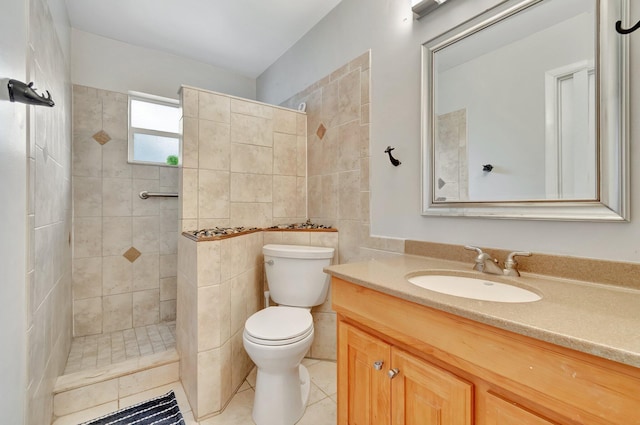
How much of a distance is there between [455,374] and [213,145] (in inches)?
72.2

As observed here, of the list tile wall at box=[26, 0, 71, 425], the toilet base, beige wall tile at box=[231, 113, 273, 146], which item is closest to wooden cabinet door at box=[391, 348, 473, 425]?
the toilet base

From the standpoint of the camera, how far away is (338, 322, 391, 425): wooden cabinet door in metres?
0.95

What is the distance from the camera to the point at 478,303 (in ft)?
2.37

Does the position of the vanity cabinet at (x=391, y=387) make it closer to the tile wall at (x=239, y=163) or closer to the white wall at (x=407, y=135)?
the white wall at (x=407, y=135)

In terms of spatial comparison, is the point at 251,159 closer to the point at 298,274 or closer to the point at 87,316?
the point at 298,274

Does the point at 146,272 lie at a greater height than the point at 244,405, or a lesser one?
greater

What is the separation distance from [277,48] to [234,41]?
371 mm

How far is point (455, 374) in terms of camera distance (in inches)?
29.7

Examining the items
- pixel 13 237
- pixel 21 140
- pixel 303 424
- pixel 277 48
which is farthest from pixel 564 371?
pixel 277 48

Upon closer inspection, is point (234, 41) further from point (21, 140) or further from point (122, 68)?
point (21, 140)

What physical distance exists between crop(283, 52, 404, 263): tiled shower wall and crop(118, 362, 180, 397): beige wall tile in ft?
4.27

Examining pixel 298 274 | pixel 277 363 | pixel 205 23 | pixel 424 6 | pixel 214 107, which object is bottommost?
pixel 277 363

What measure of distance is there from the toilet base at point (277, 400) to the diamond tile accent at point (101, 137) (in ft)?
7.27

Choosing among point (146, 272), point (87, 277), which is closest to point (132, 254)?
point (146, 272)
